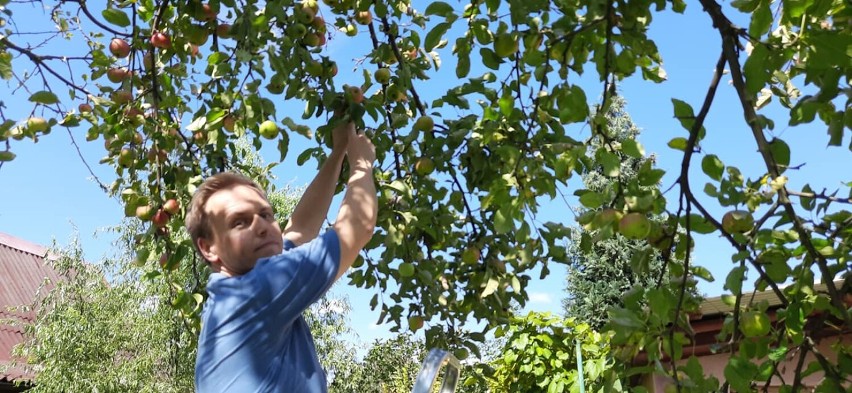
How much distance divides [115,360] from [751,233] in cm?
907

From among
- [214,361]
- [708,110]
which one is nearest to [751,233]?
[708,110]

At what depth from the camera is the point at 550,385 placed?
4.95 meters

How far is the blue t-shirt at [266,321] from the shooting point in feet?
4.12

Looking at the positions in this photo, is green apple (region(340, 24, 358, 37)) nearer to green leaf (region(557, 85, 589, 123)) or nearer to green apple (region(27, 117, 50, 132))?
green apple (region(27, 117, 50, 132))

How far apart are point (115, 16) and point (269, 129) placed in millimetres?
634

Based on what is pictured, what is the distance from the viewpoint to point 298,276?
1260mm

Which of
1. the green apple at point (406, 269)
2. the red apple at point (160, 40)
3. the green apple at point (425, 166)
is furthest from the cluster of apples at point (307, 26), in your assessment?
the green apple at point (406, 269)

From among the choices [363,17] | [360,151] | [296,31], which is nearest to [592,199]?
[360,151]

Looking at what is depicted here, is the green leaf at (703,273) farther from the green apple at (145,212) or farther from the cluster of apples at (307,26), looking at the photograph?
the green apple at (145,212)

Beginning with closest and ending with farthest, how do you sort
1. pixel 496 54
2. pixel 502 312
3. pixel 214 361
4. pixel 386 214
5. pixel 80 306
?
pixel 214 361 < pixel 496 54 < pixel 386 214 < pixel 502 312 < pixel 80 306

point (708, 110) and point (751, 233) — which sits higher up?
point (708, 110)

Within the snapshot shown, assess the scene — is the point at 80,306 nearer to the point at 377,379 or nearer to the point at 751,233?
the point at 377,379

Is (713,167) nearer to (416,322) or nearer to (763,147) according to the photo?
(763,147)

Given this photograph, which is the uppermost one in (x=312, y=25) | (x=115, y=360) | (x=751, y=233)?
(x=115, y=360)
